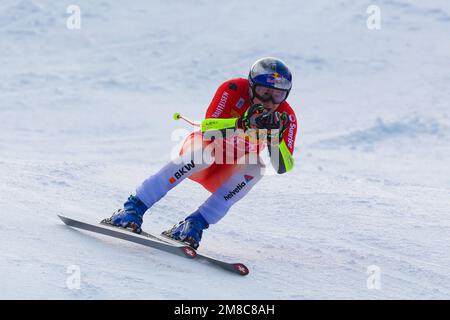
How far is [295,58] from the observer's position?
1805 cm

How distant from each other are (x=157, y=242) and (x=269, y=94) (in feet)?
4.16

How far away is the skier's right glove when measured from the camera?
528 centimetres

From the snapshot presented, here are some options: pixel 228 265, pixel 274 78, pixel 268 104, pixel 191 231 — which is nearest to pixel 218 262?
pixel 228 265

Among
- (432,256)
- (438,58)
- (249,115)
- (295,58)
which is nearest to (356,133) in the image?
(295,58)

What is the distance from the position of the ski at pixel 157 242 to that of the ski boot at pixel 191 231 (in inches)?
2.5

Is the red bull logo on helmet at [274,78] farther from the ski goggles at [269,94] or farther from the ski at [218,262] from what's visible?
the ski at [218,262]

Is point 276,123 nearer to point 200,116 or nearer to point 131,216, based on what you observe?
point 131,216

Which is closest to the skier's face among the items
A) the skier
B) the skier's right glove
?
the skier

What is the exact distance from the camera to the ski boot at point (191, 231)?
219 inches

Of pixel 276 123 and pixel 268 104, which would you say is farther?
pixel 268 104

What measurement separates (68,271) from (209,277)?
893 millimetres

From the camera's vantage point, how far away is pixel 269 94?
5.58 metres
